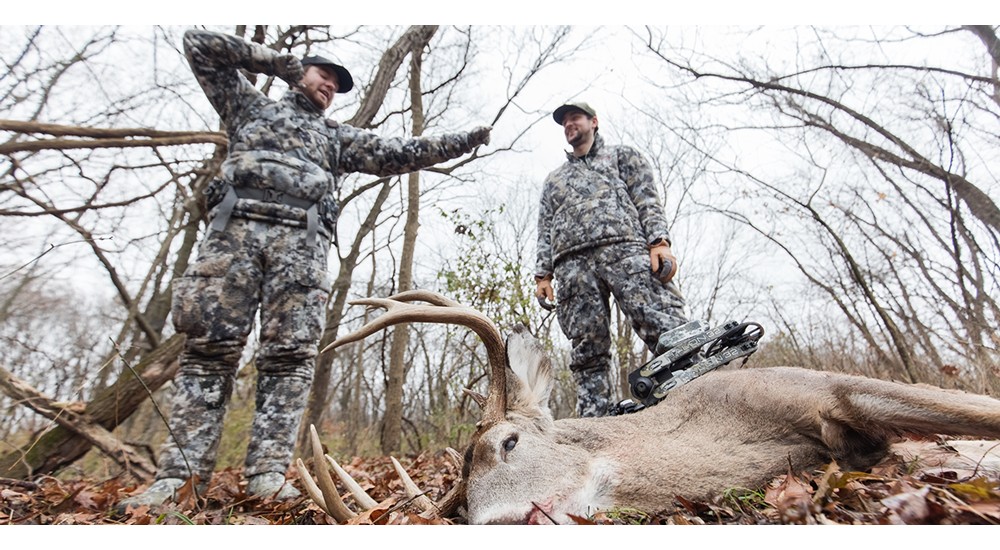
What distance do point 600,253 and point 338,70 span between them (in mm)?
2644

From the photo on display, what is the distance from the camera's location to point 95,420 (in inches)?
201

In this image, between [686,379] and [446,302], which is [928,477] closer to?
[686,379]

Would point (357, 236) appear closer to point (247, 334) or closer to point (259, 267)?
point (259, 267)

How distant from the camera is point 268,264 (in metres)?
3.65

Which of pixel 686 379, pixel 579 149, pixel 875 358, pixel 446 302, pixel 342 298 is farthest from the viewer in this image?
pixel 342 298

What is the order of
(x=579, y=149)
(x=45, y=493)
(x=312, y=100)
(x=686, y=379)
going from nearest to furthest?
(x=686, y=379) → (x=45, y=493) → (x=312, y=100) → (x=579, y=149)

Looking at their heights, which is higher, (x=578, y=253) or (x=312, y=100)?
(x=312, y=100)

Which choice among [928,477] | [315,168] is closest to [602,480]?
[928,477]

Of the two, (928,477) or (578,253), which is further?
(578,253)

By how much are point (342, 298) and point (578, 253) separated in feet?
21.5

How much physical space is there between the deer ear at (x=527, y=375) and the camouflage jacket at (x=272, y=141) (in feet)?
6.44

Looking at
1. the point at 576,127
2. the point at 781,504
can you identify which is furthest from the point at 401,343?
the point at 781,504

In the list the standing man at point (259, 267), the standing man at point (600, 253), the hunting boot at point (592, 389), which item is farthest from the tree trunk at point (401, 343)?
the hunting boot at point (592, 389)

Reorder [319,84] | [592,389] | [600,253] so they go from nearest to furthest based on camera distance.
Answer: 1. [319,84]
2. [592,389]
3. [600,253]
